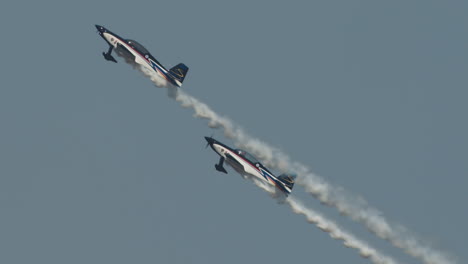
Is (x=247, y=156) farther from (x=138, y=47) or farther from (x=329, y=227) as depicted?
(x=138, y=47)

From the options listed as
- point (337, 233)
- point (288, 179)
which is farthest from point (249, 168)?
point (337, 233)

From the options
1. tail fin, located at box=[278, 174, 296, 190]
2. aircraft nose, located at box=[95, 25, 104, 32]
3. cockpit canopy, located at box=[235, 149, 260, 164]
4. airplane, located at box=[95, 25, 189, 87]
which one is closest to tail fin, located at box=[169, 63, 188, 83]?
airplane, located at box=[95, 25, 189, 87]

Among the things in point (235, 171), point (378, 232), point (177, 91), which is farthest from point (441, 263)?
point (177, 91)

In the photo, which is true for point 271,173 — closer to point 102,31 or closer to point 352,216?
point 352,216

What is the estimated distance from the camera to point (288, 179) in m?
112

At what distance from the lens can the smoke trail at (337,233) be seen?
108750 mm

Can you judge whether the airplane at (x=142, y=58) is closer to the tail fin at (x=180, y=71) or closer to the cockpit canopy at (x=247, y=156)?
the tail fin at (x=180, y=71)

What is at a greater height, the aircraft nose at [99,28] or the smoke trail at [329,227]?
the aircraft nose at [99,28]

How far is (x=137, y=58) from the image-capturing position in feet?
390

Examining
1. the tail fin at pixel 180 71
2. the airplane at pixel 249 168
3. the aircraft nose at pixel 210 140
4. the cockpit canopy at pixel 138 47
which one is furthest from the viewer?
the cockpit canopy at pixel 138 47

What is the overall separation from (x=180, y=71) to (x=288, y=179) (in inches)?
690

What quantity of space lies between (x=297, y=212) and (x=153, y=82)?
21474mm

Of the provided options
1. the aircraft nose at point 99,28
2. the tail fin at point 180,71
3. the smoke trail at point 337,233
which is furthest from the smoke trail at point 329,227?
the aircraft nose at point 99,28

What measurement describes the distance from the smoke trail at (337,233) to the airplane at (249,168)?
2094 mm
